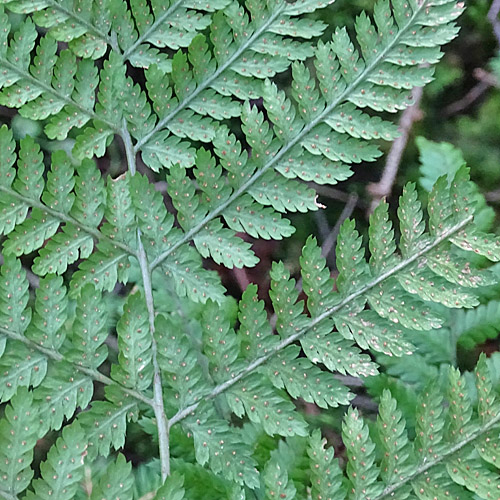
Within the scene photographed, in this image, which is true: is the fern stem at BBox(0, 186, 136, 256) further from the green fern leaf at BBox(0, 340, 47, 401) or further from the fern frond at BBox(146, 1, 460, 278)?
the green fern leaf at BBox(0, 340, 47, 401)

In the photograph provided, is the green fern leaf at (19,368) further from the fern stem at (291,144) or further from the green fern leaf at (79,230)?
the fern stem at (291,144)

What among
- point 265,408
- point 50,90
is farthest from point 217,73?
point 265,408

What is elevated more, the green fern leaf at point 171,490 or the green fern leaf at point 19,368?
the green fern leaf at point 19,368

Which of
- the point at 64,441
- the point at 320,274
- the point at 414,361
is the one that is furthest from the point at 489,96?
the point at 64,441

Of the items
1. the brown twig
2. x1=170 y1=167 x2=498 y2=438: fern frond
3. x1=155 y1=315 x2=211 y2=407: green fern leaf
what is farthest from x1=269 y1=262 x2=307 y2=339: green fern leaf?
the brown twig

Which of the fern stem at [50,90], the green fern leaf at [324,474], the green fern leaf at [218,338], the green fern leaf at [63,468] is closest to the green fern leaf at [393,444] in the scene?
the green fern leaf at [324,474]

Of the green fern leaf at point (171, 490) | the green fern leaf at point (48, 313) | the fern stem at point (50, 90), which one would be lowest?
the green fern leaf at point (171, 490)
